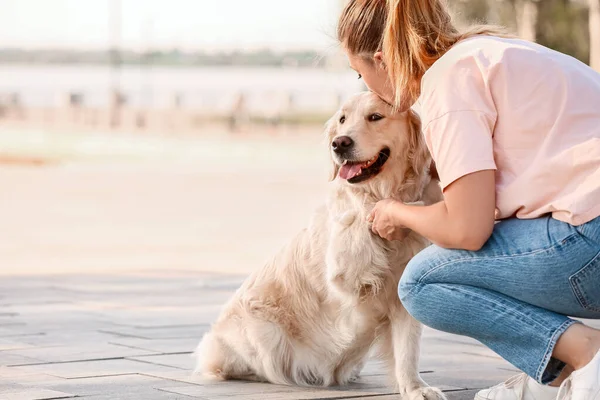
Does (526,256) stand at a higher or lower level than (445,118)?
lower

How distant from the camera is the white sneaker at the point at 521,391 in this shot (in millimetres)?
3492

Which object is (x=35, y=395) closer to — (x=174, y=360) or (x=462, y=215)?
(x=174, y=360)

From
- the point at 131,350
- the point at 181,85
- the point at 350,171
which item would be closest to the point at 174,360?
the point at 131,350

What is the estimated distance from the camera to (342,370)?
4.17m

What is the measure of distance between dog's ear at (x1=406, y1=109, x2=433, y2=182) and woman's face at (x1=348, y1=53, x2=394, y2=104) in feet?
1.03

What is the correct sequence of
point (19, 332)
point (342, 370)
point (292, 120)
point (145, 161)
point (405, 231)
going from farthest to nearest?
1. point (292, 120)
2. point (145, 161)
3. point (19, 332)
4. point (342, 370)
5. point (405, 231)

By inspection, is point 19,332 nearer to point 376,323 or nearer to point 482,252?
point 376,323

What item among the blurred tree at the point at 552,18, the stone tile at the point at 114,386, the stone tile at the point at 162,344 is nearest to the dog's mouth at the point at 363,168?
the stone tile at the point at 114,386

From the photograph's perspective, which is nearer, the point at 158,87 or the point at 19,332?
the point at 19,332

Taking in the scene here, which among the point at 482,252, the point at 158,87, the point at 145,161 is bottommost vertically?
the point at 158,87

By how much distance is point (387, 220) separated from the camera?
3510 millimetres

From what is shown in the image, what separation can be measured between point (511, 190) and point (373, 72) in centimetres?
74

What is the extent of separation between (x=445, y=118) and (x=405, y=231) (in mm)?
846

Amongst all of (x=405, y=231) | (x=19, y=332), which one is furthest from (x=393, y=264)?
(x=19, y=332)
